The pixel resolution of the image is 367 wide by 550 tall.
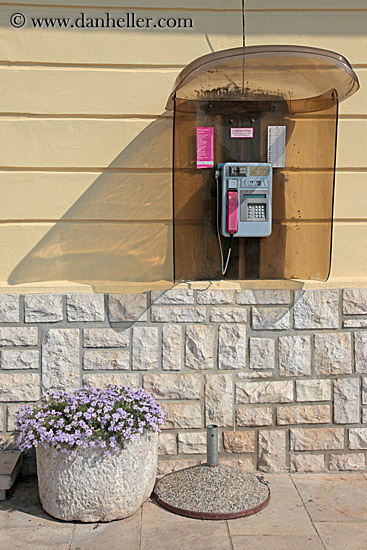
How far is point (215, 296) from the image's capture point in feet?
14.6

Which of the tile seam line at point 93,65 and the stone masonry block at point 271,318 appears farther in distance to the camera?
the stone masonry block at point 271,318

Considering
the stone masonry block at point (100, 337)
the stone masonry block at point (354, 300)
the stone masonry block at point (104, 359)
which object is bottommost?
the stone masonry block at point (104, 359)

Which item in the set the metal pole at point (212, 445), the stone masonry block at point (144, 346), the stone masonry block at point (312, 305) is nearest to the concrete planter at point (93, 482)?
the metal pole at point (212, 445)

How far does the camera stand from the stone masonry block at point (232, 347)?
448 cm

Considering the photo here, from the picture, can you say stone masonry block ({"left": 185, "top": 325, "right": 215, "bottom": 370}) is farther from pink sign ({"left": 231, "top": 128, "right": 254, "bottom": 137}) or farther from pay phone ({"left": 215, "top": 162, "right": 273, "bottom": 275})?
pink sign ({"left": 231, "top": 128, "right": 254, "bottom": 137})

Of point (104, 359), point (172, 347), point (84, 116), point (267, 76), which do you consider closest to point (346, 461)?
point (172, 347)

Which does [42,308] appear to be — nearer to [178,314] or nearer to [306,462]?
[178,314]

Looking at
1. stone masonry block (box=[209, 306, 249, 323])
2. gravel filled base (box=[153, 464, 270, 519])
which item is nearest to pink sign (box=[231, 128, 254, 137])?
stone masonry block (box=[209, 306, 249, 323])

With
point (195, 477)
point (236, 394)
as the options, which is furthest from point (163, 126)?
point (195, 477)

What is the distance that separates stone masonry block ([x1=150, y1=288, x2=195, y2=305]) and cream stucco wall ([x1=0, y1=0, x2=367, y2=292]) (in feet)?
0.35

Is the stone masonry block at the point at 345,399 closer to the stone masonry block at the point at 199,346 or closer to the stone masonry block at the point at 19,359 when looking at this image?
the stone masonry block at the point at 199,346

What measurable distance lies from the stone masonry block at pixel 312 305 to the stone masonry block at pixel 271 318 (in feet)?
0.22

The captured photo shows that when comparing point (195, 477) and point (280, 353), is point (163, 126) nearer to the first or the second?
point (280, 353)

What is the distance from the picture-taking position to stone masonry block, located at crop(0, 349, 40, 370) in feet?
14.5
